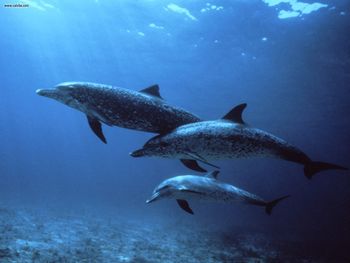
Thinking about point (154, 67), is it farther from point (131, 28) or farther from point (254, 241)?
point (254, 241)

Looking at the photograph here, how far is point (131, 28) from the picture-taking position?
3136 cm

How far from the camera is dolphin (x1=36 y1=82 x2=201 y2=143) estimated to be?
3.27m

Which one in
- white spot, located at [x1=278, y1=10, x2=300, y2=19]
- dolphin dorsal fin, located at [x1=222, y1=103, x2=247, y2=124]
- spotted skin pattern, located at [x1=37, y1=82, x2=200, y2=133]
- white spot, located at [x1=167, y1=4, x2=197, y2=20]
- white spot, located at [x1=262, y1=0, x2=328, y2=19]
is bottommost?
spotted skin pattern, located at [x1=37, y1=82, x2=200, y2=133]

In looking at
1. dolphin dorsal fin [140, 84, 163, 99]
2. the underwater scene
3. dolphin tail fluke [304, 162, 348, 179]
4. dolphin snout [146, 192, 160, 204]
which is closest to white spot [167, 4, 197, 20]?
the underwater scene

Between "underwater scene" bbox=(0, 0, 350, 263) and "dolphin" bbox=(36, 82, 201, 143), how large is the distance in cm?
1

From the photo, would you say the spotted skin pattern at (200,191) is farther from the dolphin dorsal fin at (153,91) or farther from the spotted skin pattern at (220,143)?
the dolphin dorsal fin at (153,91)

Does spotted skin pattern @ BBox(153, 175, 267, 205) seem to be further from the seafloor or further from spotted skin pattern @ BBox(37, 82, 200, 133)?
the seafloor

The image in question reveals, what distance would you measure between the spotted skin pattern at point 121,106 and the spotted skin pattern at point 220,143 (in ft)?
0.68

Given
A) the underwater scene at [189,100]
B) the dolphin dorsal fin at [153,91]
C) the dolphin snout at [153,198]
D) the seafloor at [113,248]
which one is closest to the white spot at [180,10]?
the underwater scene at [189,100]

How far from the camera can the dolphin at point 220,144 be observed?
10.9ft

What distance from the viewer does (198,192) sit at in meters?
5.83

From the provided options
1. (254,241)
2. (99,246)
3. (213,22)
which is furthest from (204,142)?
(213,22)

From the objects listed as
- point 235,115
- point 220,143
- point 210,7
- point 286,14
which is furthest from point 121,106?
point 286,14

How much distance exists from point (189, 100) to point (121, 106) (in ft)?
156
